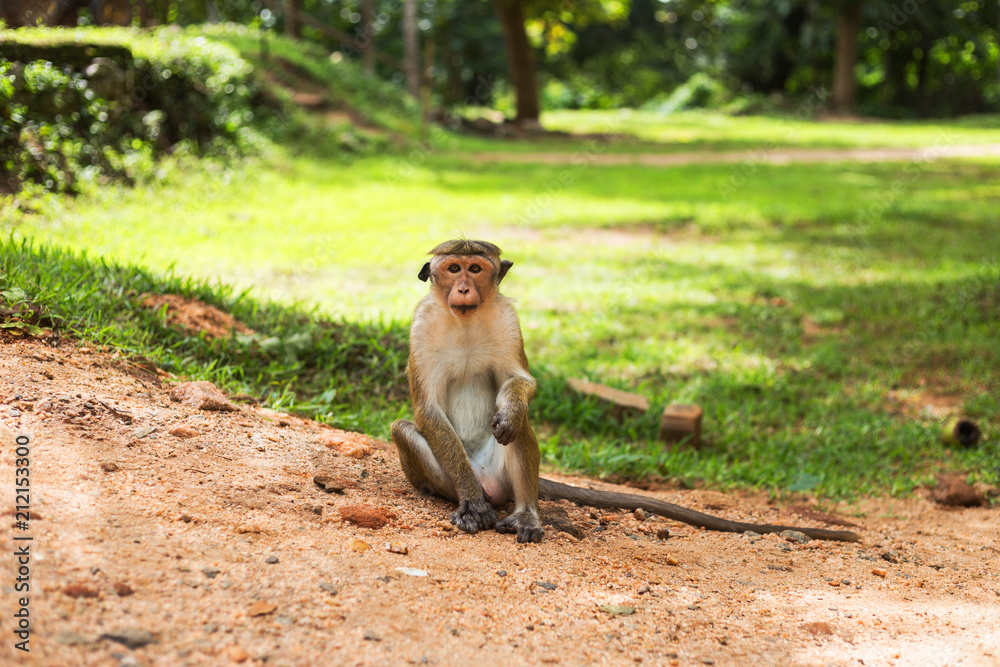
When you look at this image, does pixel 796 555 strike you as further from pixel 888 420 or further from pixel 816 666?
pixel 888 420

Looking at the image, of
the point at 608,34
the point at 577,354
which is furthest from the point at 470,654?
the point at 608,34

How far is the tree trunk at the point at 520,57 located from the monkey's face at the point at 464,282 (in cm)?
2053

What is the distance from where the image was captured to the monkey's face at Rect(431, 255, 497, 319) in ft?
11.7

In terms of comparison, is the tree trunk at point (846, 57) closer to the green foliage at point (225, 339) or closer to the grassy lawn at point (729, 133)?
the grassy lawn at point (729, 133)

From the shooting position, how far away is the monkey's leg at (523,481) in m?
3.75

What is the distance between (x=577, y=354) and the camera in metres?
7.04

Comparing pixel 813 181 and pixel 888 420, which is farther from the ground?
pixel 813 181

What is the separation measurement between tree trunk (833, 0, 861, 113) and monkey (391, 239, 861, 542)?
3209 cm

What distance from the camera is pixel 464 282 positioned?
3592 mm

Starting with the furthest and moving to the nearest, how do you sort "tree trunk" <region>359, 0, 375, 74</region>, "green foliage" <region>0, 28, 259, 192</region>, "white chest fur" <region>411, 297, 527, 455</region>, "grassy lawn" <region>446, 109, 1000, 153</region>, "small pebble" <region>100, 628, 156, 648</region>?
"grassy lawn" <region>446, 109, 1000, 153</region> → "tree trunk" <region>359, 0, 375, 74</region> → "green foliage" <region>0, 28, 259, 192</region> → "white chest fur" <region>411, 297, 527, 455</region> → "small pebble" <region>100, 628, 156, 648</region>

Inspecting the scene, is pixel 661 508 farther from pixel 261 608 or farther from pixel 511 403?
pixel 261 608

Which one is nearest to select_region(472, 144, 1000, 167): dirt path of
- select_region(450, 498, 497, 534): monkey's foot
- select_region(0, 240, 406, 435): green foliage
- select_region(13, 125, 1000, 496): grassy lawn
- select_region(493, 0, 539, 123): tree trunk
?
select_region(13, 125, 1000, 496): grassy lawn

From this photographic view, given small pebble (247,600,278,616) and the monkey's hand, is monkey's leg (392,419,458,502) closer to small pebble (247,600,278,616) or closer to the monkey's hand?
the monkey's hand

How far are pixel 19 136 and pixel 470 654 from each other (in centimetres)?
901
